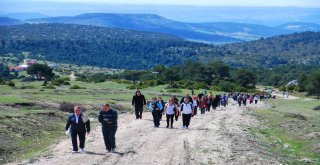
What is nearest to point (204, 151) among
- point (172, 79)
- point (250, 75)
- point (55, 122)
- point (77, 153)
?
point (77, 153)

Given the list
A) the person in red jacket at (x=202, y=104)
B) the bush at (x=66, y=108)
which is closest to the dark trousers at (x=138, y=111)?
the bush at (x=66, y=108)

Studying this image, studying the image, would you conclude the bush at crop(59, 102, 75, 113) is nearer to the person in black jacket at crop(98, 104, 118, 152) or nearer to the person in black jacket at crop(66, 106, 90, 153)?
the person in black jacket at crop(98, 104, 118, 152)

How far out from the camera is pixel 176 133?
2316 cm

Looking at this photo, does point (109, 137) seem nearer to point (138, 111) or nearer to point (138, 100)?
point (138, 100)

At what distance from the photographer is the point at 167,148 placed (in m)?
18.8

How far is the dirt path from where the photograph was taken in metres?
16.4

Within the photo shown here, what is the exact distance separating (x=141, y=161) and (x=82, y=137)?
2242 millimetres

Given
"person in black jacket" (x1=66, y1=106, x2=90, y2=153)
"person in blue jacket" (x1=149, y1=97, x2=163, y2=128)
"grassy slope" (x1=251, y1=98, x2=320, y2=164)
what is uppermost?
"person in black jacket" (x1=66, y1=106, x2=90, y2=153)

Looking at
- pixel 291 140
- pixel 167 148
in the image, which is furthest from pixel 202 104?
pixel 167 148

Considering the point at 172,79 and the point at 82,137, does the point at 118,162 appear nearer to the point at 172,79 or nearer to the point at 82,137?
the point at 82,137

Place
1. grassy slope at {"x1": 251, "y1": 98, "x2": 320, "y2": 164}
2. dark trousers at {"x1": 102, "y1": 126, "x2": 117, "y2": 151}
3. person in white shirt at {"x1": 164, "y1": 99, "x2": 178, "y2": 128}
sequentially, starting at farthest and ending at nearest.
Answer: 1. person in white shirt at {"x1": 164, "y1": 99, "x2": 178, "y2": 128}
2. grassy slope at {"x1": 251, "y1": 98, "x2": 320, "y2": 164}
3. dark trousers at {"x1": 102, "y1": 126, "x2": 117, "y2": 151}

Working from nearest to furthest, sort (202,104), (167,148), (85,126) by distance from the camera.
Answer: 1. (85,126)
2. (167,148)
3. (202,104)

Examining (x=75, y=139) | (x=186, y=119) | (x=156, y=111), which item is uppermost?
(x=75, y=139)

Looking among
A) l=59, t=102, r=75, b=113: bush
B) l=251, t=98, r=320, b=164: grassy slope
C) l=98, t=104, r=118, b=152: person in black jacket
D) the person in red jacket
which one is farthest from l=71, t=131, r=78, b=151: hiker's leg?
the person in red jacket
